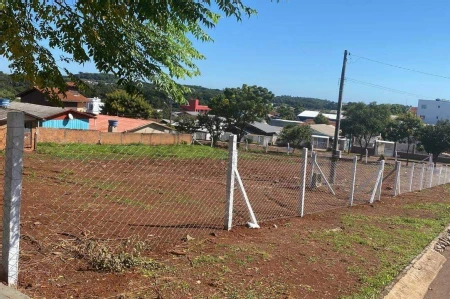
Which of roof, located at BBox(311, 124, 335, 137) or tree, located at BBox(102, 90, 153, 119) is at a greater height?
tree, located at BBox(102, 90, 153, 119)

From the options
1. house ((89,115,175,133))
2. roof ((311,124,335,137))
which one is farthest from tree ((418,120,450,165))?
house ((89,115,175,133))

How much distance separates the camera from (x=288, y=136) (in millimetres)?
48812

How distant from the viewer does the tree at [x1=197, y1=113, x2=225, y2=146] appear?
41.8 m

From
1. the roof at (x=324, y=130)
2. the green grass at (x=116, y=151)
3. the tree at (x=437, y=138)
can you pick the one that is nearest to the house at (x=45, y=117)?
the green grass at (x=116, y=151)

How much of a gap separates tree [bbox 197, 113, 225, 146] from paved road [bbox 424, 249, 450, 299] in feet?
117

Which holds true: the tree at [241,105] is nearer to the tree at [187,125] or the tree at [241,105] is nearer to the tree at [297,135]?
the tree at [187,125]

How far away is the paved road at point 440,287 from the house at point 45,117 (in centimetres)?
2036

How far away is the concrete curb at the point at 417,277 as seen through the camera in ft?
15.4

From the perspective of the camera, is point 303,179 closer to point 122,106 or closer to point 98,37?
point 98,37

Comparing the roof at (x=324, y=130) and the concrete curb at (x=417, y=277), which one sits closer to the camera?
the concrete curb at (x=417, y=277)

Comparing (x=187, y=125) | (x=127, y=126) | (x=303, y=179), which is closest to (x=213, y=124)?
(x=187, y=125)

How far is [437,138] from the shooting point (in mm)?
44188

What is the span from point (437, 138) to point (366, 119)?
7336 millimetres

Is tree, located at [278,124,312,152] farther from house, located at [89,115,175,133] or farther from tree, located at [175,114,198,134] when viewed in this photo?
house, located at [89,115,175,133]
